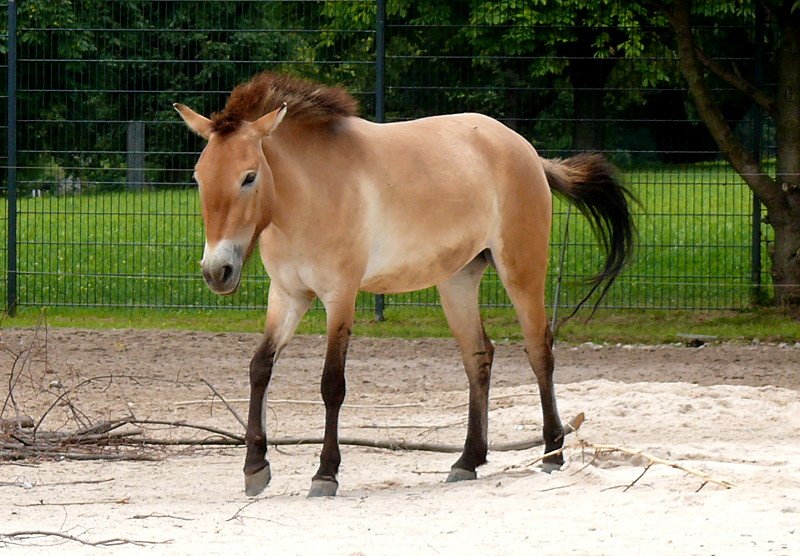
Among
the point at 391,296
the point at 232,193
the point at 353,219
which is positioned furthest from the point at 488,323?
the point at 232,193

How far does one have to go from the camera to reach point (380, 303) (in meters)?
13.1

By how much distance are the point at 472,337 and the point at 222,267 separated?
1814 millimetres

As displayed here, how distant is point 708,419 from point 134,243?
7.22 metres

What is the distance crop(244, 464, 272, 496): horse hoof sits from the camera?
252 inches

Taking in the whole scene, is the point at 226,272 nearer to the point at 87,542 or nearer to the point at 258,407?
the point at 258,407

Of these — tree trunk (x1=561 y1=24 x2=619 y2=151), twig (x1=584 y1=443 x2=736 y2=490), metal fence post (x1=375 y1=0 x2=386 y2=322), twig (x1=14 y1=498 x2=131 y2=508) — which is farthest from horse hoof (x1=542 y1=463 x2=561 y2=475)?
tree trunk (x1=561 y1=24 x2=619 y2=151)

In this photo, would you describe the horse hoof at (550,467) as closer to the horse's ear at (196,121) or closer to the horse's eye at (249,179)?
the horse's eye at (249,179)

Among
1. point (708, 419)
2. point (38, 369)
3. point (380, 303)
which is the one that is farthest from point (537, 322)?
point (380, 303)

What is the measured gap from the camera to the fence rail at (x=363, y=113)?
13.0 metres

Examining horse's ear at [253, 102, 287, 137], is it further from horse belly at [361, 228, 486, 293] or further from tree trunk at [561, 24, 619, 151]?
tree trunk at [561, 24, 619, 151]

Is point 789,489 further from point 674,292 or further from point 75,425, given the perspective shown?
point 674,292

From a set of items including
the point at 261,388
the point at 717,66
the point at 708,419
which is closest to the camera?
the point at 261,388

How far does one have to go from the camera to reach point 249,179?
6.12 m

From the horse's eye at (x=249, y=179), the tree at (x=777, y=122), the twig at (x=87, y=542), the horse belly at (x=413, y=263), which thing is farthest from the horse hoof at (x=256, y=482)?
the tree at (x=777, y=122)
